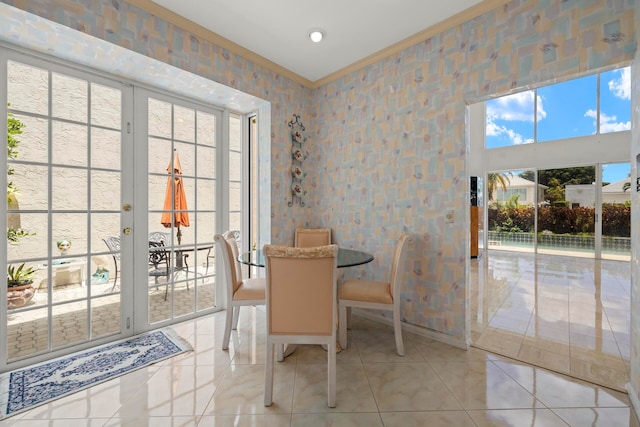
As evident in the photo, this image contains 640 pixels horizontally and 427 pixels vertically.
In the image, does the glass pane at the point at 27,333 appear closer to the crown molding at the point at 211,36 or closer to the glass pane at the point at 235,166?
the glass pane at the point at 235,166

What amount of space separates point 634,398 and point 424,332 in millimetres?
1329

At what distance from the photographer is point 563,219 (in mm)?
7312

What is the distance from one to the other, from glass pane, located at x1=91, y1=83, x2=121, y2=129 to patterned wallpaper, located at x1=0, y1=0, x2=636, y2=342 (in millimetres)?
544

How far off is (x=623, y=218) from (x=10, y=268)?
395 inches

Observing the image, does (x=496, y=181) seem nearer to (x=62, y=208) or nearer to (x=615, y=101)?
(x=615, y=101)

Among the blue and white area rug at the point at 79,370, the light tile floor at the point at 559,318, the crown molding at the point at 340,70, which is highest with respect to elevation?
the crown molding at the point at 340,70

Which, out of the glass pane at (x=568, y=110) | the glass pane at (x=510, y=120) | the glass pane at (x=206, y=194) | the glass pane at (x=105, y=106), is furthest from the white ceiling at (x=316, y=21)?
the glass pane at (x=568, y=110)

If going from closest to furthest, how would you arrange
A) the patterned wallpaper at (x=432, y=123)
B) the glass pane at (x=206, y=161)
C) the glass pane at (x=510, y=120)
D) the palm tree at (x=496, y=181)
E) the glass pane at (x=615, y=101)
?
the patterned wallpaper at (x=432, y=123)
the glass pane at (x=206, y=161)
the glass pane at (x=615, y=101)
the glass pane at (x=510, y=120)
the palm tree at (x=496, y=181)

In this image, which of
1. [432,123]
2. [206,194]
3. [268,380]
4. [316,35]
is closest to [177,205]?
[206,194]

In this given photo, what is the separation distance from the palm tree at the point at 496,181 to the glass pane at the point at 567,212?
766 mm

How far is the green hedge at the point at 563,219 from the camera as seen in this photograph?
21.3 ft

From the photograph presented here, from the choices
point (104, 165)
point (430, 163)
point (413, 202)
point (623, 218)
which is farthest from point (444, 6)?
point (623, 218)

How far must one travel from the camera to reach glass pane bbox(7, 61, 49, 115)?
7.00ft

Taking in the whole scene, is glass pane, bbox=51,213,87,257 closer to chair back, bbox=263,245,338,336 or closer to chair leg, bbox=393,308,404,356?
chair back, bbox=263,245,338,336
